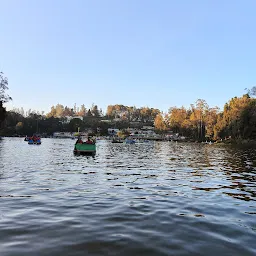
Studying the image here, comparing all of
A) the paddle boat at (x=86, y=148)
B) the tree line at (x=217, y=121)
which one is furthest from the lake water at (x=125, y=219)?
the tree line at (x=217, y=121)

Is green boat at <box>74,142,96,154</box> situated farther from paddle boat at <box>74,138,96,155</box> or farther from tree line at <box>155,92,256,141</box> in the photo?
tree line at <box>155,92,256,141</box>

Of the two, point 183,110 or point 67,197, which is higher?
point 183,110

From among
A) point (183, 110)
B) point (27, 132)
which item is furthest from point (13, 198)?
point (27, 132)

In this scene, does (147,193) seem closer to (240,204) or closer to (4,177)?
(240,204)

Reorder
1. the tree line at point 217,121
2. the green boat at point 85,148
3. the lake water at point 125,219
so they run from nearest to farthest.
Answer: the lake water at point 125,219, the green boat at point 85,148, the tree line at point 217,121

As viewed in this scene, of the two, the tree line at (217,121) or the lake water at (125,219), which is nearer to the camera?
the lake water at (125,219)

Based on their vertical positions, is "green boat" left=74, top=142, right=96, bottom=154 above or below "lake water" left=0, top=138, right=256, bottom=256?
above

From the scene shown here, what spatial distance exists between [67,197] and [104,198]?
160cm

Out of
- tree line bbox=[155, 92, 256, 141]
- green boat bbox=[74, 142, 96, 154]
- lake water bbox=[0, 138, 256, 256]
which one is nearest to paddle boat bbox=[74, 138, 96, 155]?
green boat bbox=[74, 142, 96, 154]

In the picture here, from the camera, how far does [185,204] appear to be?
1085cm

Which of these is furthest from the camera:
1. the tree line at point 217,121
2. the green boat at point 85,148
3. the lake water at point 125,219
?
the tree line at point 217,121

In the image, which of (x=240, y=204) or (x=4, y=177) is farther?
(x=4, y=177)

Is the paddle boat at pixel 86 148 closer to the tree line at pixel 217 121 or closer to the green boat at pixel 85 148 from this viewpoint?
the green boat at pixel 85 148

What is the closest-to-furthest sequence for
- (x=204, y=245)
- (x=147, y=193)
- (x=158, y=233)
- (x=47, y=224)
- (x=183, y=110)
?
(x=204, y=245) < (x=158, y=233) < (x=47, y=224) < (x=147, y=193) < (x=183, y=110)
